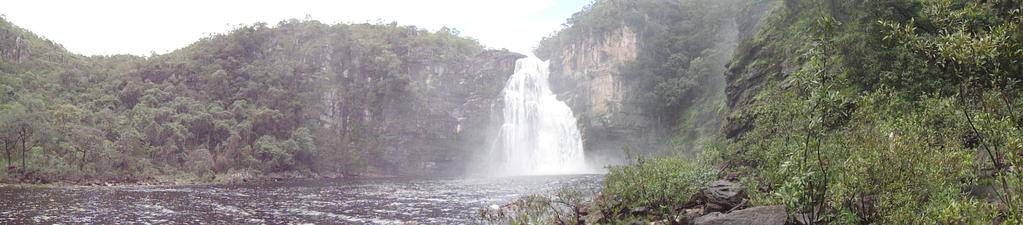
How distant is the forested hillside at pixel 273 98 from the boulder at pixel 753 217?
47860mm

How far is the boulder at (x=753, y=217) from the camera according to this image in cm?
1046

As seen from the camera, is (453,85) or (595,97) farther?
(453,85)

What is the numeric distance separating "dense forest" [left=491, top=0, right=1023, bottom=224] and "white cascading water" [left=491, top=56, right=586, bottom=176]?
34542 millimetres

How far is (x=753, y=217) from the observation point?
1091 cm

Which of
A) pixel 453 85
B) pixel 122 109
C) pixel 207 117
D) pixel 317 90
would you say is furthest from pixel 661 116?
pixel 122 109

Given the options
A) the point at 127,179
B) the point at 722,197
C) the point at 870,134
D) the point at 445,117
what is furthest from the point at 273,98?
the point at 870,134

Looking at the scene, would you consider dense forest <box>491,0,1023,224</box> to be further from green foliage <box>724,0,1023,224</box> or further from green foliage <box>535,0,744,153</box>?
green foliage <box>535,0,744,153</box>

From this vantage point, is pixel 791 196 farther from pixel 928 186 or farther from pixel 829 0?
pixel 829 0

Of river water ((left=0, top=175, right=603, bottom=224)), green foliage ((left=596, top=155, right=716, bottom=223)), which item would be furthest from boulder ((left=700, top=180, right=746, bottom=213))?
river water ((left=0, top=175, right=603, bottom=224))

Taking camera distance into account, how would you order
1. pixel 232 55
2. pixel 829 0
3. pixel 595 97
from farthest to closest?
pixel 232 55, pixel 595 97, pixel 829 0

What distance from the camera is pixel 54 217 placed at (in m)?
20.0

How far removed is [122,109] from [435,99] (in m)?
33.2

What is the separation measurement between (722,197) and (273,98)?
209 feet

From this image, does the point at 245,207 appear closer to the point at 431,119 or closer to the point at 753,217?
the point at 753,217
